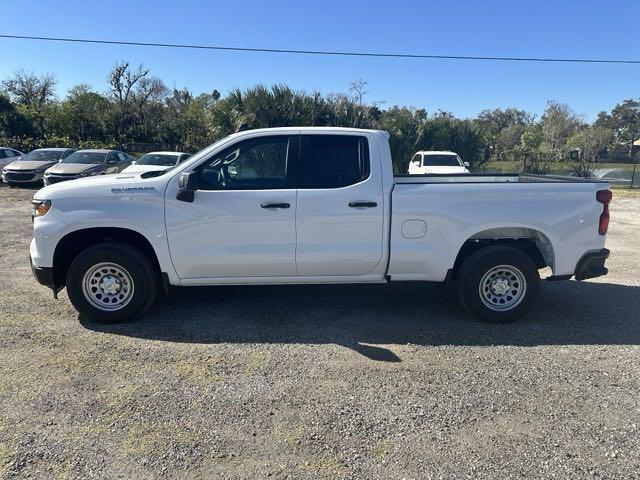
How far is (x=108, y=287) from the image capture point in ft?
16.1

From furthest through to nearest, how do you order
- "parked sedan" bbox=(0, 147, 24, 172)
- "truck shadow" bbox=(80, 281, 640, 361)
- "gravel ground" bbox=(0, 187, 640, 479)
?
"parked sedan" bbox=(0, 147, 24, 172) → "truck shadow" bbox=(80, 281, 640, 361) → "gravel ground" bbox=(0, 187, 640, 479)

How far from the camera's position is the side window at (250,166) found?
486cm

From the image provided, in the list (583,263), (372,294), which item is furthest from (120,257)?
(583,263)

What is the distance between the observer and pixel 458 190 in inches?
193

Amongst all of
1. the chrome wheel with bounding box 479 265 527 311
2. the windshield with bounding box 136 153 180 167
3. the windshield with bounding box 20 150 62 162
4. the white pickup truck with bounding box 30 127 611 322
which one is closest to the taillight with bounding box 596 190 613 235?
the white pickup truck with bounding box 30 127 611 322

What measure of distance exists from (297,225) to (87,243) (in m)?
2.20

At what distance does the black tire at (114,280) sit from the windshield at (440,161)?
15451 mm

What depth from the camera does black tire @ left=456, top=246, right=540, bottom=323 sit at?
5.03m

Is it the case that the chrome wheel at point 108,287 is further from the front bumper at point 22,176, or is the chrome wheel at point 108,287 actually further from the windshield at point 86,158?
the front bumper at point 22,176

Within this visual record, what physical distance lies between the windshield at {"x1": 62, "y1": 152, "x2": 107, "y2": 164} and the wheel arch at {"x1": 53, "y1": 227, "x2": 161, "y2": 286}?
14.8 metres

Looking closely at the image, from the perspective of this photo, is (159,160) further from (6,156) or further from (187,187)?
(187,187)

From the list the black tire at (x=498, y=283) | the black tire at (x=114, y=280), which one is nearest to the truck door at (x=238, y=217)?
the black tire at (x=114, y=280)

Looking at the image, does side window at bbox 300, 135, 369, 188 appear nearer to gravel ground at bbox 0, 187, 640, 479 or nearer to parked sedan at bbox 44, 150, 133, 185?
gravel ground at bbox 0, 187, 640, 479

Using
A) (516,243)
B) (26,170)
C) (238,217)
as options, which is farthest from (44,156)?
(516,243)
